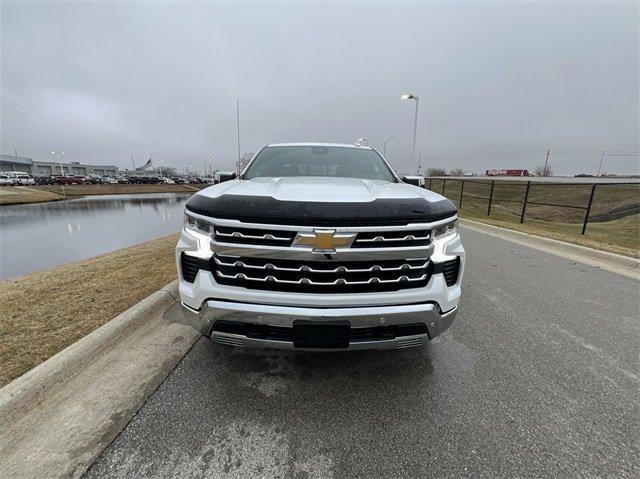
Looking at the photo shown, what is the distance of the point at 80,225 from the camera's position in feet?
50.4

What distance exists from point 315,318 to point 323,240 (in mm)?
468

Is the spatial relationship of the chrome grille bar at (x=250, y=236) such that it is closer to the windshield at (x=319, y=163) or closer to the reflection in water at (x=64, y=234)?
the windshield at (x=319, y=163)

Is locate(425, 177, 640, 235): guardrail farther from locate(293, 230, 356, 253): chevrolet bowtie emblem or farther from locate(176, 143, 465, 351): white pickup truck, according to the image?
locate(293, 230, 356, 253): chevrolet bowtie emblem

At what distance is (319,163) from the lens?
12.3ft

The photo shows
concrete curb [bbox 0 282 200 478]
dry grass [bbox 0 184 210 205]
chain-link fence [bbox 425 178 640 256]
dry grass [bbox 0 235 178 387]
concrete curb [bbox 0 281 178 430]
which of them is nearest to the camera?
concrete curb [bbox 0 282 200 478]

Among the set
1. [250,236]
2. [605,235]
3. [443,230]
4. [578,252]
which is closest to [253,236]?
[250,236]

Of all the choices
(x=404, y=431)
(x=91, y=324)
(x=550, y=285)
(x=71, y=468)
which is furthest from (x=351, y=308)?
(x=550, y=285)

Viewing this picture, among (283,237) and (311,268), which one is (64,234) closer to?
(283,237)

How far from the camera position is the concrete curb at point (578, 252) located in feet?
18.6

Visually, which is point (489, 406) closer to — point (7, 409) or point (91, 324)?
point (7, 409)

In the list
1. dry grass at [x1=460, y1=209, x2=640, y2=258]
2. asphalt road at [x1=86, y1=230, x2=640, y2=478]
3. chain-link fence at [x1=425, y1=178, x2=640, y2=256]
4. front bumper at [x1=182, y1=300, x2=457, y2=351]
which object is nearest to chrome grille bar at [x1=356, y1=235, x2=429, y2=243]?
front bumper at [x1=182, y1=300, x2=457, y2=351]

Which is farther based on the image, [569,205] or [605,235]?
[569,205]

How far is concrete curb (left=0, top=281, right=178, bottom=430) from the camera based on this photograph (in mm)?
2012

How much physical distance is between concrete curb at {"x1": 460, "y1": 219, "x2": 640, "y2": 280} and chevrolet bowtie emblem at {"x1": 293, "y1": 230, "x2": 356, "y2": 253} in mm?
5972
